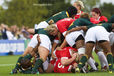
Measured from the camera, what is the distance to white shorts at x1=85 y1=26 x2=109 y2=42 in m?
9.16

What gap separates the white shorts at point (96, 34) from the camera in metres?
9.16

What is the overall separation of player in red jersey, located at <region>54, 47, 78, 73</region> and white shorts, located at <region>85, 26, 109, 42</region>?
681 mm

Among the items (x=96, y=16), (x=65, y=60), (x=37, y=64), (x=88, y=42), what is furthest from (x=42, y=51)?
(x=96, y=16)

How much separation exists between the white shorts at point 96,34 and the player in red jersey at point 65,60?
68 cm

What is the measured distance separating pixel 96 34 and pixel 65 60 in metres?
1.17

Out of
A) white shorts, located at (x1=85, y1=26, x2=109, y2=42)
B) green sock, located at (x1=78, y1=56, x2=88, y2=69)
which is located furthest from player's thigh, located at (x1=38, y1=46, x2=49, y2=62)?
white shorts, located at (x1=85, y1=26, x2=109, y2=42)

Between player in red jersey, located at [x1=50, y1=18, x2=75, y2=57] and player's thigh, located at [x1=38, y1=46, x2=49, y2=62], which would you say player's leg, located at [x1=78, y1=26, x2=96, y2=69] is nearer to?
player in red jersey, located at [x1=50, y1=18, x2=75, y2=57]

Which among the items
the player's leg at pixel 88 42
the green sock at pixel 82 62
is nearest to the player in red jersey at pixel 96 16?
the player's leg at pixel 88 42

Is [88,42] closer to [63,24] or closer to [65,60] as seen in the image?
[65,60]

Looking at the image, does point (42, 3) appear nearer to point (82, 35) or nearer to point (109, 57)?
point (82, 35)

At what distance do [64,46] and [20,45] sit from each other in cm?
1409

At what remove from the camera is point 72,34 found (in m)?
9.73

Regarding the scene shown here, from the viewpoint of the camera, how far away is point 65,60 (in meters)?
9.41

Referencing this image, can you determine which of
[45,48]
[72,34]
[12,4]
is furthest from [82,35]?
[12,4]
